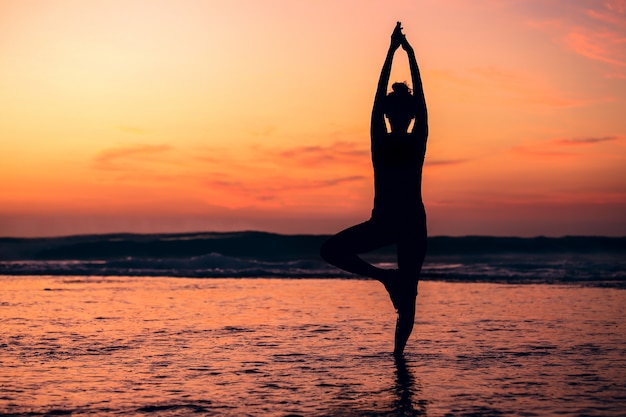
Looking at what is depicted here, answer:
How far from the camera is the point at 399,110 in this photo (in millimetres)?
6426

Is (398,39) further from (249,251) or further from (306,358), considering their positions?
(249,251)

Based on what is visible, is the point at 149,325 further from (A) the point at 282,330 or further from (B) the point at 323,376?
(B) the point at 323,376

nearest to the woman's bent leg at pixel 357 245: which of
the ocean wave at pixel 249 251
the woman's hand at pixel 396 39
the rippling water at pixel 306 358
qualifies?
the rippling water at pixel 306 358

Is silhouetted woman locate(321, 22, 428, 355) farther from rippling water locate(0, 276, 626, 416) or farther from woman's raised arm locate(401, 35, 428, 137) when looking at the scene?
rippling water locate(0, 276, 626, 416)

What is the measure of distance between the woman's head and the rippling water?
80.1 inches

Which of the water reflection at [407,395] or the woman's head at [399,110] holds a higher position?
the woman's head at [399,110]

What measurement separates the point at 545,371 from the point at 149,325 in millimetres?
4701

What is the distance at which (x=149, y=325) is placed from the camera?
867cm

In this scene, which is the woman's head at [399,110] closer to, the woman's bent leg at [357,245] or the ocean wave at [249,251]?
the woman's bent leg at [357,245]

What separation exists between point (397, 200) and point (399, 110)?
0.81 m

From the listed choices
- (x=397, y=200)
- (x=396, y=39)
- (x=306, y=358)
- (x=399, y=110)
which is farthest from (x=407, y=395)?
(x=396, y=39)

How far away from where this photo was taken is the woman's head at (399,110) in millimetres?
6430

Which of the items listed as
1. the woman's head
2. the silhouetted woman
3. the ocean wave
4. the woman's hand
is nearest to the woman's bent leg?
the silhouetted woman

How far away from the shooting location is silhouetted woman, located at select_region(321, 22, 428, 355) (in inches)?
245
